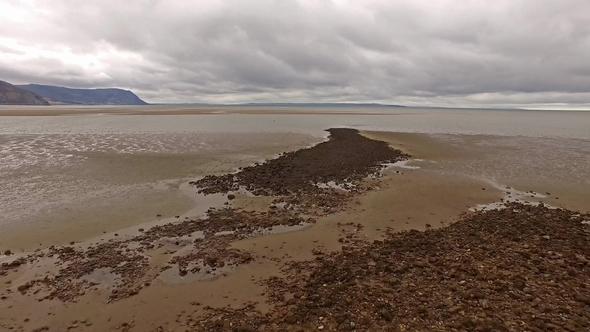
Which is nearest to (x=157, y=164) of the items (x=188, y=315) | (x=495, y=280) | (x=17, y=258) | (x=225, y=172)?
(x=225, y=172)

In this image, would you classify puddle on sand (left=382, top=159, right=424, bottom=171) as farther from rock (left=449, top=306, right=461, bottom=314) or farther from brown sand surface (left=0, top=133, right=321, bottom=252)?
rock (left=449, top=306, right=461, bottom=314)

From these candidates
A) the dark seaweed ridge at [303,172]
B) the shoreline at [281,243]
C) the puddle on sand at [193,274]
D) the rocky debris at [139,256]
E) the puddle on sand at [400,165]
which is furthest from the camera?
the puddle on sand at [400,165]

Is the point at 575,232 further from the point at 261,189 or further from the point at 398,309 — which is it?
the point at 261,189

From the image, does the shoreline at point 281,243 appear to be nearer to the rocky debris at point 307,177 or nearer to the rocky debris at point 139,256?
the rocky debris at point 139,256

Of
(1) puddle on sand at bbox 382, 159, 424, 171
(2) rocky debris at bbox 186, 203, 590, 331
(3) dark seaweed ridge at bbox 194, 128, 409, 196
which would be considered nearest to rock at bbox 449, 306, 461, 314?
(2) rocky debris at bbox 186, 203, 590, 331

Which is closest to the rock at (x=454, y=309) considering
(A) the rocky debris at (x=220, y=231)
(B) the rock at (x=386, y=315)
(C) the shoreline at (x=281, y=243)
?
(B) the rock at (x=386, y=315)

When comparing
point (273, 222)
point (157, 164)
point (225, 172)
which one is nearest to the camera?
point (273, 222)
